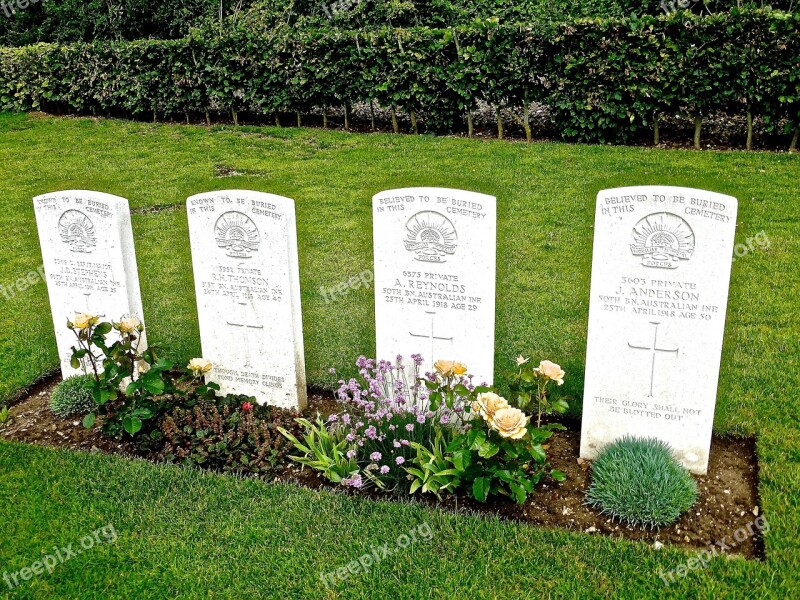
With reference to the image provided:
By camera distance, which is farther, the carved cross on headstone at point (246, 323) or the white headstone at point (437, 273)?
the carved cross on headstone at point (246, 323)

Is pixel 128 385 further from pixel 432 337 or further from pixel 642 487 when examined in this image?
pixel 642 487

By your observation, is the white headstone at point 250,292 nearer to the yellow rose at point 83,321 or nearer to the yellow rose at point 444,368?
the yellow rose at point 83,321

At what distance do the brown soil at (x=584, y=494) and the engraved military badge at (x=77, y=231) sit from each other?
1347 mm

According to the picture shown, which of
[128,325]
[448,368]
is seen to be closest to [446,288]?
[448,368]

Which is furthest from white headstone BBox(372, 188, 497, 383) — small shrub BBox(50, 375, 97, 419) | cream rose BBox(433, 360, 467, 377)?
small shrub BBox(50, 375, 97, 419)

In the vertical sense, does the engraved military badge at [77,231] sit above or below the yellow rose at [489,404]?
above

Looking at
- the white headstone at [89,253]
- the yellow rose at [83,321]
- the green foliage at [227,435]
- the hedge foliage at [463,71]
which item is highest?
the hedge foliage at [463,71]

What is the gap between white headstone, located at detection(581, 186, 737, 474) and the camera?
452cm

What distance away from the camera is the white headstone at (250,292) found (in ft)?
17.7

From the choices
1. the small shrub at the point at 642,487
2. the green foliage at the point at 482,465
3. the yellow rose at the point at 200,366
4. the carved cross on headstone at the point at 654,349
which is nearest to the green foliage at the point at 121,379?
the yellow rose at the point at 200,366

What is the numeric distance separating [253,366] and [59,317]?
167 cm

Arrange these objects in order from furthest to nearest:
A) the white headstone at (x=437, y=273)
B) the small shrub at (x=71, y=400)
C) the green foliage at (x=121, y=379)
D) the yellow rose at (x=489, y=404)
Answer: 1. the small shrub at (x=71, y=400)
2. the green foliage at (x=121, y=379)
3. the white headstone at (x=437, y=273)
4. the yellow rose at (x=489, y=404)

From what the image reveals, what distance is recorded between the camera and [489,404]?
14.5 ft

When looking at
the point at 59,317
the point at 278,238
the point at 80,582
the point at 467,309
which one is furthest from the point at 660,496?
the point at 59,317
